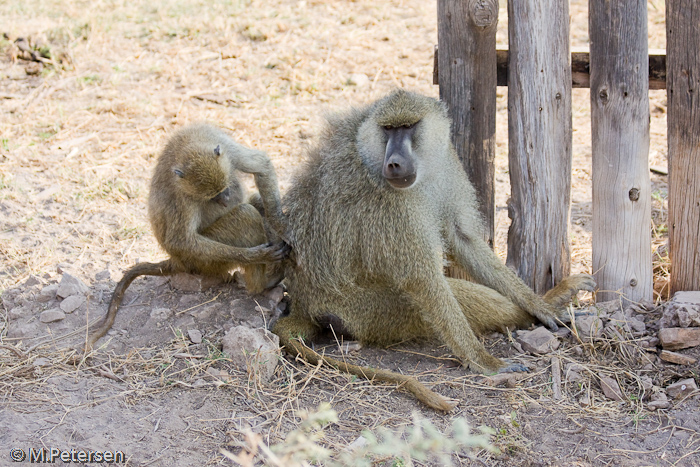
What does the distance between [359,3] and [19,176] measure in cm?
461

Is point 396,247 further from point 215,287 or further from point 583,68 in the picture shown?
point 583,68

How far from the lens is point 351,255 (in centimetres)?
373

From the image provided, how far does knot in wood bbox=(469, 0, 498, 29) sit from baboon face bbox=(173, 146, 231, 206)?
5.40ft

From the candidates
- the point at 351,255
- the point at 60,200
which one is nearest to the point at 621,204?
the point at 351,255

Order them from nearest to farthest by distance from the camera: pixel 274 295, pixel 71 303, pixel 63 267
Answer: pixel 71 303, pixel 274 295, pixel 63 267

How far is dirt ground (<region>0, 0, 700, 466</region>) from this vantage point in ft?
10.4

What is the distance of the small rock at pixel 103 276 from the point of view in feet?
14.7

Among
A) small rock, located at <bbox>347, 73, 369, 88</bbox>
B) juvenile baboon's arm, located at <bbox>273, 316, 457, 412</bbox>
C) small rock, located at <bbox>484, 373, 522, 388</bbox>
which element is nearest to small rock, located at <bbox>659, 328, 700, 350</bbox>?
small rock, located at <bbox>484, 373, 522, 388</bbox>

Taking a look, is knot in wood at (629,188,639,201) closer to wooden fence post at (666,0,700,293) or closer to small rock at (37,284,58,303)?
wooden fence post at (666,0,700,293)

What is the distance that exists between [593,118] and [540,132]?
1.07 ft

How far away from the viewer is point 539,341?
12.7 feet

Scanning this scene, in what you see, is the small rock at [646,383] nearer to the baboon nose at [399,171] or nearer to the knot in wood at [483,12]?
the baboon nose at [399,171]

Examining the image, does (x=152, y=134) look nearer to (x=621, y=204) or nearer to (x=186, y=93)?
(x=186, y=93)

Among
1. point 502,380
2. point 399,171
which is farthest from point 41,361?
point 502,380
